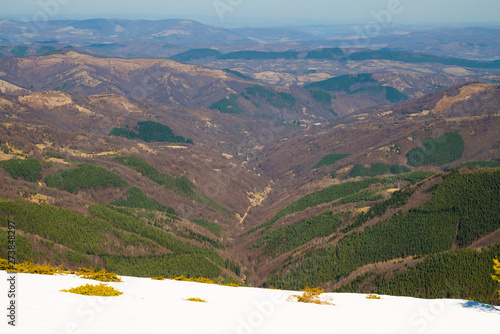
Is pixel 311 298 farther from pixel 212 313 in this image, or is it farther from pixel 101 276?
pixel 101 276

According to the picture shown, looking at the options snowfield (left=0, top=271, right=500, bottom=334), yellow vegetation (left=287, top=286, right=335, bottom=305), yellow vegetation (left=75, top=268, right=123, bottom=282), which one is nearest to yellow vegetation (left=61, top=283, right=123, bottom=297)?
snowfield (left=0, top=271, right=500, bottom=334)

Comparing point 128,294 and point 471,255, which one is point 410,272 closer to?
point 471,255

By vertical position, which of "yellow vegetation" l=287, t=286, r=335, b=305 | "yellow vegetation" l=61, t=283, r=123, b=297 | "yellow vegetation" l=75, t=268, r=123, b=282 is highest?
"yellow vegetation" l=61, t=283, r=123, b=297

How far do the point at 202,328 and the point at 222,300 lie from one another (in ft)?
43.7

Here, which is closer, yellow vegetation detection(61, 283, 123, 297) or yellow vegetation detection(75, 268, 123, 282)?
yellow vegetation detection(61, 283, 123, 297)

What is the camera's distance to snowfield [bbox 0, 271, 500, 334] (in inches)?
1555

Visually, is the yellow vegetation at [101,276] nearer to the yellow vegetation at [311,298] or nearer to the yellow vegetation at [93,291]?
the yellow vegetation at [93,291]

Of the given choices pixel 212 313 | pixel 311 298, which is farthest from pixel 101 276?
pixel 311 298

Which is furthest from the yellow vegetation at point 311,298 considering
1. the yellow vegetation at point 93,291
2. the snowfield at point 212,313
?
the yellow vegetation at point 93,291

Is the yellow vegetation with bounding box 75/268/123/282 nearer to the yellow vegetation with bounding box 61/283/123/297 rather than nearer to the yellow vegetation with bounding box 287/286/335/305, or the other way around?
the yellow vegetation with bounding box 61/283/123/297

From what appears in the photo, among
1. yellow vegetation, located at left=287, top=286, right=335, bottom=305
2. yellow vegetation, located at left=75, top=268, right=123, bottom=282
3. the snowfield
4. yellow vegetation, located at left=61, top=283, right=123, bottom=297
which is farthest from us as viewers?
yellow vegetation, located at left=75, top=268, right=123, bottom=282

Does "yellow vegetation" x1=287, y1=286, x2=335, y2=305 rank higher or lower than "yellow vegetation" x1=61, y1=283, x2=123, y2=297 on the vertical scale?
lower

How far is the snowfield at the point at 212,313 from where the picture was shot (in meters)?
39.5

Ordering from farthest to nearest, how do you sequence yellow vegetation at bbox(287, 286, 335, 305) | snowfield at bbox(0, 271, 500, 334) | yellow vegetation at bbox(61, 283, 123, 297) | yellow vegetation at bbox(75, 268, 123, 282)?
yellow vegetation at bbox(75, 268, 123, 282) → yellow vegetation at bbox(287, 286, 335, 305) → yellow vegetation at bbox(61, 283, 123, 297) → snowfield at bbox(0, 271, 500, 334)
